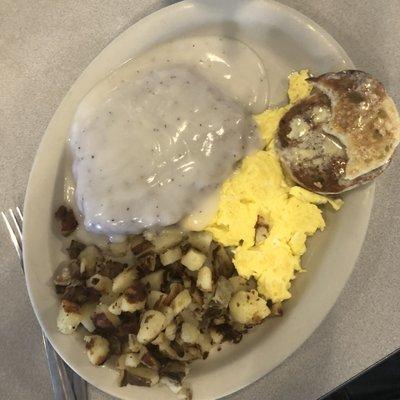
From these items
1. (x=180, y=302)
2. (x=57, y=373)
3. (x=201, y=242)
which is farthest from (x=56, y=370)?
(x=201, y=242)

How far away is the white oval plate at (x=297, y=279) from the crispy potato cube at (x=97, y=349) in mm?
64

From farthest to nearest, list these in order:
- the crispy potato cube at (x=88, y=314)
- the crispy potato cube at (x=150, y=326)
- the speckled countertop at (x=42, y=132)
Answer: the speckled countertop at (x=42, y=132) → the crispy potato cube at (x=88, y=314) → the crispy potato cube at (x=150, y=326)

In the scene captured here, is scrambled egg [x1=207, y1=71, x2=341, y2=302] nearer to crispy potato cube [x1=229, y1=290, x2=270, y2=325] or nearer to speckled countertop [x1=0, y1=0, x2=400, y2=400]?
crispy potato cube [x1=229, y1=290, x2=270, y2=325]

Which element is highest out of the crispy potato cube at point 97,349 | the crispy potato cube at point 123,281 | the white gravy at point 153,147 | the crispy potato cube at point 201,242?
the white gravy at point 153,147

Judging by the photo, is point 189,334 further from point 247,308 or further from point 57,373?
point 57,373

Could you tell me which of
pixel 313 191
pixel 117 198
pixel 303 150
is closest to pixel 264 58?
pixel 303 150

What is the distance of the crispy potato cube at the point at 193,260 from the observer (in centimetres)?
124

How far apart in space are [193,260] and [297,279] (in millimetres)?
343

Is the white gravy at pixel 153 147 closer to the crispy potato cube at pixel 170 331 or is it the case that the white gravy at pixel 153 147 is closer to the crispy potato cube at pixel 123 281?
the crispy potato cube at pixel 123 281

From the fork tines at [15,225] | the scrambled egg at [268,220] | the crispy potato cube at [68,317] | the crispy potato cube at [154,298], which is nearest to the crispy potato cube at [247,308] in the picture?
the scrambled egg at [268,220]

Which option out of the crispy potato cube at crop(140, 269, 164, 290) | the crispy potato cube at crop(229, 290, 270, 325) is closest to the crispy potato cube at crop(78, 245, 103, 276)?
the crispy potato cube at crop(140, 269, 164, 290)

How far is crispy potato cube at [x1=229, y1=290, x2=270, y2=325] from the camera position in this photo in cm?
126

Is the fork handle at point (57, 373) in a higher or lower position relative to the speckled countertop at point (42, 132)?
lower

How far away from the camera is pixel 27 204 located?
1.34 m
